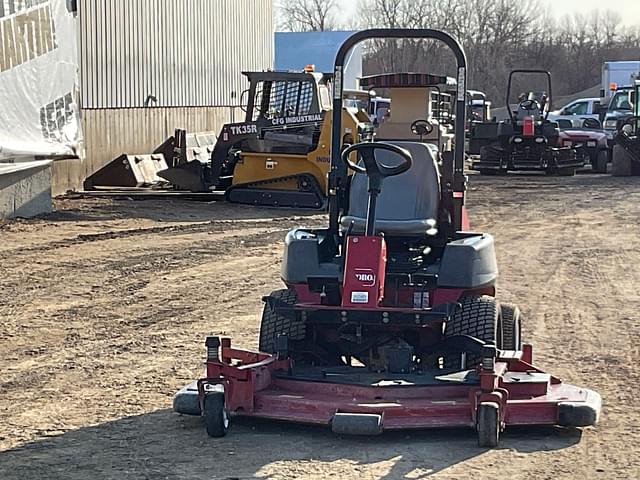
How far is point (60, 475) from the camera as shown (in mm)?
5594

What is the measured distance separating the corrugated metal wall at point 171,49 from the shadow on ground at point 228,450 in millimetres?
15693

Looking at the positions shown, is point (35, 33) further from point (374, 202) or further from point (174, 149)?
point (374, 202)

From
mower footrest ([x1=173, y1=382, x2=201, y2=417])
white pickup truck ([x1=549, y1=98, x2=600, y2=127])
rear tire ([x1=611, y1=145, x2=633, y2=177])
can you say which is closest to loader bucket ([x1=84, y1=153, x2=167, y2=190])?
rear tire ([x1=611, y1=145, x2=633, y2=177])

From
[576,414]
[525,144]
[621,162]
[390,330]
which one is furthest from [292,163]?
[576,414]

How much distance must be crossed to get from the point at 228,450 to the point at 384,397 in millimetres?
887

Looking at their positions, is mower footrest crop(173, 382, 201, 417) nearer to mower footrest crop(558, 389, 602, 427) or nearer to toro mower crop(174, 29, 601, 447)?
toro mower crop(174, 29, 601, 447)

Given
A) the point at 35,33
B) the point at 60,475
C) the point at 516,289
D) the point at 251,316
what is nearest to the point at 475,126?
the point at 35,33

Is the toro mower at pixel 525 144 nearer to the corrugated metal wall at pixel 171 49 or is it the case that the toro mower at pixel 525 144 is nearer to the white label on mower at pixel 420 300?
the corrugated metal wall at pixel 171 49

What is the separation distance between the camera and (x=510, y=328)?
743 centimetres

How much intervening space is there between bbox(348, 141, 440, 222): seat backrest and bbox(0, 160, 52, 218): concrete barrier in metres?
9.89

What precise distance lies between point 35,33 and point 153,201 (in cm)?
380

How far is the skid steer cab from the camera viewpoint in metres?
18.3

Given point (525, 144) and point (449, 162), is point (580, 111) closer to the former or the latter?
point (525, 144)

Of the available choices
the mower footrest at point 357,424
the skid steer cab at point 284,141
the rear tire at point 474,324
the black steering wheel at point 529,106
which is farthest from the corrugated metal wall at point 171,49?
the mower footrest at point 357,424
